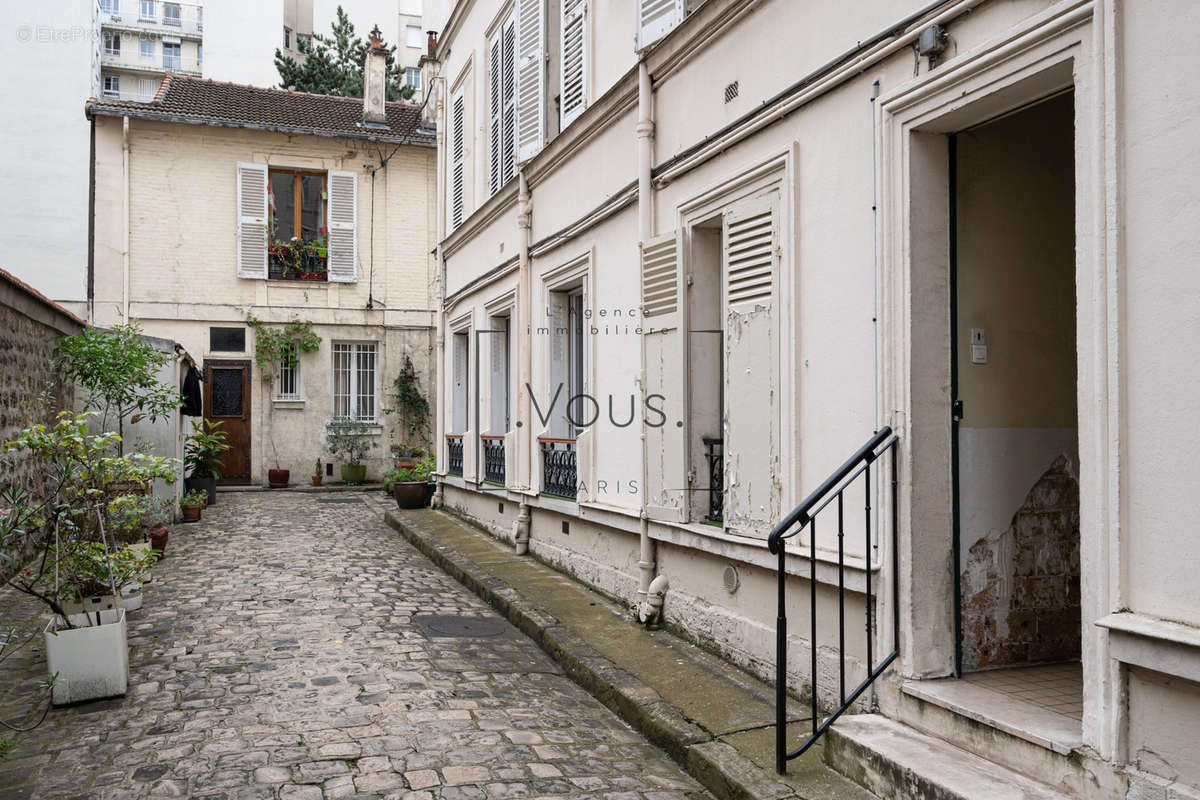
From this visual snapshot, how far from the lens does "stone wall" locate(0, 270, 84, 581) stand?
812 centimetres

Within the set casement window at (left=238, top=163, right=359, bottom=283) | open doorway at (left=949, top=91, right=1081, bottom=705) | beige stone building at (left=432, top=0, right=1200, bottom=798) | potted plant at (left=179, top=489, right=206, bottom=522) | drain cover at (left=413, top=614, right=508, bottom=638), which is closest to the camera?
beige stone building at (left=432, top=0, right=1200, bottom=798)

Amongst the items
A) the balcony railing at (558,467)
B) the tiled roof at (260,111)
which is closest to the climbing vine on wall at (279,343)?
the tiled roof at (260,111)

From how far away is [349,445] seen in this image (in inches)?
752

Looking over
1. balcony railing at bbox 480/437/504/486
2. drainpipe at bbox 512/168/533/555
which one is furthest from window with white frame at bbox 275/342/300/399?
drainpipe at bbox 512/168/533/555

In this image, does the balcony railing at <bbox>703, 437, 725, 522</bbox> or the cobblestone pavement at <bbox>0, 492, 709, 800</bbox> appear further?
the balcony railing at <bbox>703, 437, 725, 522</bbox>

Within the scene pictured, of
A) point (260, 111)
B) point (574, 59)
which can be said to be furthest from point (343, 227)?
point (574, 59)

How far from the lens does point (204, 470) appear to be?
1525 centimetres

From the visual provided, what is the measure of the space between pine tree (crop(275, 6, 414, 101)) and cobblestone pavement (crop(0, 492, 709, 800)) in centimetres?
2642

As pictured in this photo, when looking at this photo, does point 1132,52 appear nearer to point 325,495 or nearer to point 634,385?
point 634,385

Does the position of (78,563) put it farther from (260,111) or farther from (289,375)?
(260,111)

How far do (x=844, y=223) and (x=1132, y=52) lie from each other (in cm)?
166

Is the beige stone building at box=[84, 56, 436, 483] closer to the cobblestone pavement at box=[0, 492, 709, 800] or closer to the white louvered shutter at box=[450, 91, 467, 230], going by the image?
the white louvered shutter at box=[450, 91, 467, 230]

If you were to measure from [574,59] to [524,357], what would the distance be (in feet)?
9.78

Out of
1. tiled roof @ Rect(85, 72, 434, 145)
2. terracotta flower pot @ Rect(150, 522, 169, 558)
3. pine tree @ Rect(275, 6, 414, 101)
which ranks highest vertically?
pine tree @ Rect(275, 6, 414, 101)
